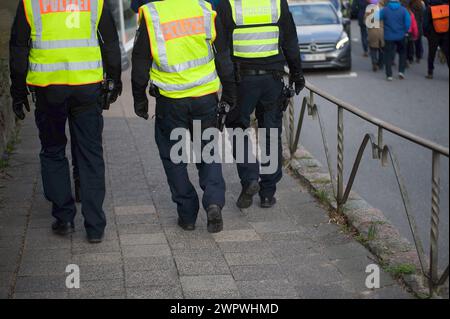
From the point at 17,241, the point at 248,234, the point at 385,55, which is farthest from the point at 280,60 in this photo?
the point at 385,55

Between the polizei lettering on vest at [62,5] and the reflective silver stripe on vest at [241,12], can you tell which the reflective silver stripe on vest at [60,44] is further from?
the reflective silver stripe on vest at [241,12]

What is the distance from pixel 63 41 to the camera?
6020 mm

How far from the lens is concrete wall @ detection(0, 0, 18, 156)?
9289 millimetres

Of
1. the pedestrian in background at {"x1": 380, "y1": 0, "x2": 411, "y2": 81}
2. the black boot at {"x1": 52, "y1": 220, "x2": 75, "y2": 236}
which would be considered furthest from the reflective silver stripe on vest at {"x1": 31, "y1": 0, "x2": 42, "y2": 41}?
the pedestrian in background at {"x1": 380, "y1": 0, "x2": 411, "y2": 81}

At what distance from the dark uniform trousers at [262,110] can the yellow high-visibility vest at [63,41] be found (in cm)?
142

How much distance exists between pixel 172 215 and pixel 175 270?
1.39 meters

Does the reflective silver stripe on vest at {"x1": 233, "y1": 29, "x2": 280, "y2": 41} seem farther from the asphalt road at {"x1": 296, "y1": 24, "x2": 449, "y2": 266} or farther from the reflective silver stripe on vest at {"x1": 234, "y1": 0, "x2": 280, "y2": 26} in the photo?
the asphalt road at {"x1": 296, "y1": 24, "x2": 449, "y2": 266}

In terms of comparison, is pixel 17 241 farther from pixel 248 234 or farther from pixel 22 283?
pixel 248 234

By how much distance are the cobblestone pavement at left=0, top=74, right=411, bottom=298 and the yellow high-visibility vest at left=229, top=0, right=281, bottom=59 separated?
126cm

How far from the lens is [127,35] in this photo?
65.5 feet

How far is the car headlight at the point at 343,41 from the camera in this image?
19672mm

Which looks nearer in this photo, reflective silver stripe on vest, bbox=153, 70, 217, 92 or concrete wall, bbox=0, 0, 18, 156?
reflective silver stripe on vest, bbox=153, 70, 217, 92

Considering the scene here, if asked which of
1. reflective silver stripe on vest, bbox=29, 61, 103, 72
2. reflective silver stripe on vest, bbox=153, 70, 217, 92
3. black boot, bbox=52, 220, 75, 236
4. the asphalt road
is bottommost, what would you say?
the asphalt road

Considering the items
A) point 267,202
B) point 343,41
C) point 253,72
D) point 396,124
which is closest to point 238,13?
point 253,72
